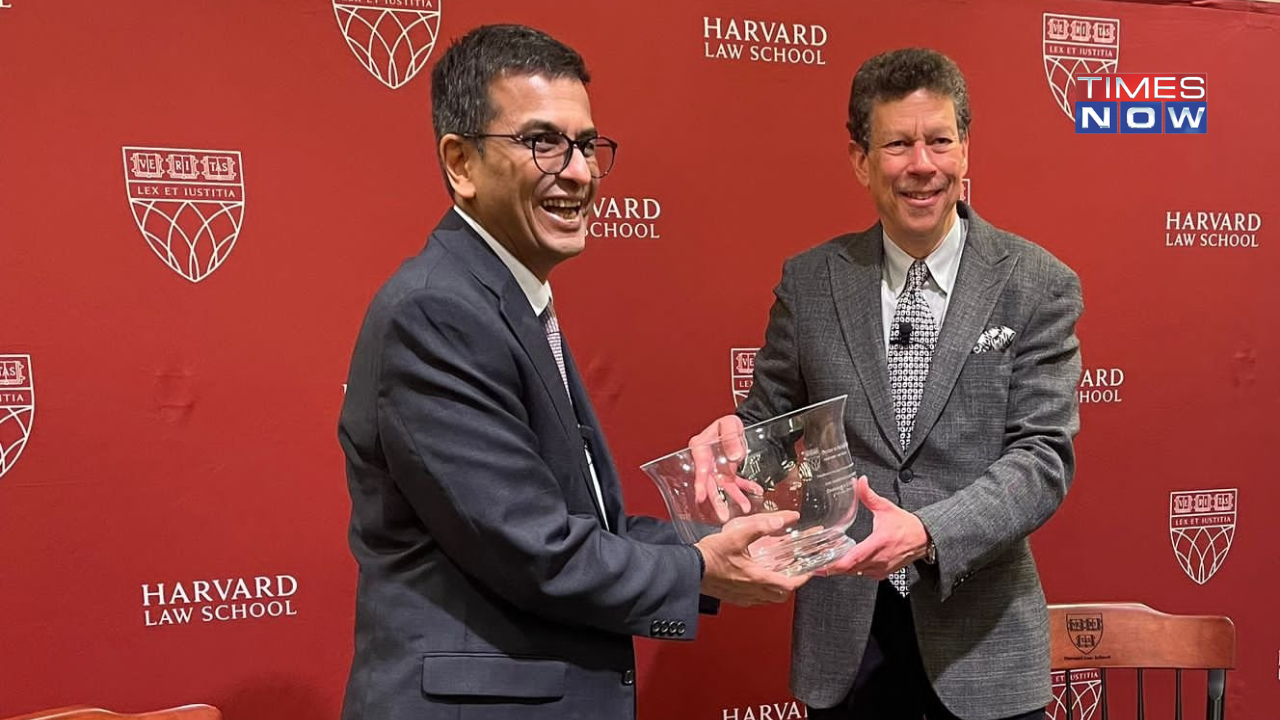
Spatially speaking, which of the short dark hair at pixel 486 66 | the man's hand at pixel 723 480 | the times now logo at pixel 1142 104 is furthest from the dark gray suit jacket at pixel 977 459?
the times now logo at pixel 1142 104

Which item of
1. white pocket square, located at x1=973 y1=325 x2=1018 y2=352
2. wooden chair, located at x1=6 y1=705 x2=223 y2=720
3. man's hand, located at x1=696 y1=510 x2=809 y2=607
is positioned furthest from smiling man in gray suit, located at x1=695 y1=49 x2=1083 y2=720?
wooden chair, located at x1=6 y1=705 x2=223 y2=720

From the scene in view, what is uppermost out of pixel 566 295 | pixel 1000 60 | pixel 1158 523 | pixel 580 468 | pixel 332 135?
pixel 1000 60

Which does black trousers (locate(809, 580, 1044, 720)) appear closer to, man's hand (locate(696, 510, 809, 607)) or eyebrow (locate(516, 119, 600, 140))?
man's hand (locate(696, 510, 809, 607))

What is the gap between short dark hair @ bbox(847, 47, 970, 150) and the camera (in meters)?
1.69

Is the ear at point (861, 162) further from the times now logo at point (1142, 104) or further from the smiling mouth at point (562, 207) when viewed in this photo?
the times now logo at point (1142, 104)

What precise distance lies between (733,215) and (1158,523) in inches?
56.8

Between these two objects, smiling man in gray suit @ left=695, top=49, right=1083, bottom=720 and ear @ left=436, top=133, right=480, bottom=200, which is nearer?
ear @ left=436, top=133, right=480, bottom=200

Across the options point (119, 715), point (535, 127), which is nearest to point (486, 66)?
point (535, 127)

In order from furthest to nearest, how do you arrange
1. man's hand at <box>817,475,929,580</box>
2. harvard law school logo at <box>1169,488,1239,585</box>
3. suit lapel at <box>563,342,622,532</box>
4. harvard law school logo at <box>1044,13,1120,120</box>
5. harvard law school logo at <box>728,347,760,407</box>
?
harvard law school logo at <box>1169,488,1239,585</box>, harvard law school logo at <box>1044,13,1120,120</box>, harvard law school logo at <box>728,347,760,407</box>, man's hand at <box>817,475,929,580</box>, suit lapel at <box>563,342,622,532</box>

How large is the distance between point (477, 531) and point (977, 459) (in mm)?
869

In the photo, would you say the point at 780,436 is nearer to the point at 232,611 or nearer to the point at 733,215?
the point at 733,215

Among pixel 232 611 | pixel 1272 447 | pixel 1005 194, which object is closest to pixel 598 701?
pixel 232 611

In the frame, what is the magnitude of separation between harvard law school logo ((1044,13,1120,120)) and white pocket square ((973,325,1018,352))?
4.11 feet

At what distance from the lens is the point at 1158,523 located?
2791 mm
